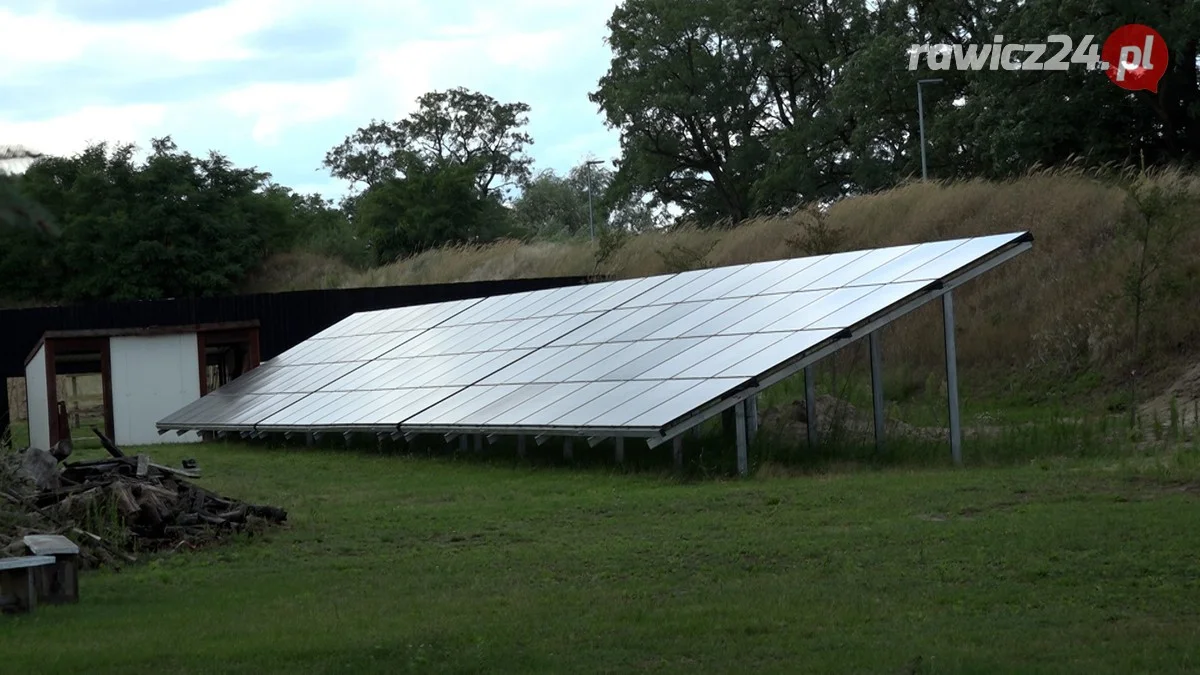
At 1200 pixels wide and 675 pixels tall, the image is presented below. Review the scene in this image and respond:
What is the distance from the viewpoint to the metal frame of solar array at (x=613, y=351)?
1783 cm

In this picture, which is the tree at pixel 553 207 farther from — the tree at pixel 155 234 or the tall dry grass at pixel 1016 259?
the tall dry grass at pixel 1016 259

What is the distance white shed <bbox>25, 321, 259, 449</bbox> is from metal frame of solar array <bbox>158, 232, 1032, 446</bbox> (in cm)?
339

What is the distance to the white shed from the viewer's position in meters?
34.3

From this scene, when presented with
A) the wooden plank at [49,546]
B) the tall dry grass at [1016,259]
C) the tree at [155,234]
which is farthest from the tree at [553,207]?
the wooden plank at [49,546]

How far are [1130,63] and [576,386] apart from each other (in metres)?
24.1

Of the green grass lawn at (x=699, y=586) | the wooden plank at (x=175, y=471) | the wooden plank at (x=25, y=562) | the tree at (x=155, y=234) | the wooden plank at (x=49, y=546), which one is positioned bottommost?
the green grass lawn at (x=699, y=586)

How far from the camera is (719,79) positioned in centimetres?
6081

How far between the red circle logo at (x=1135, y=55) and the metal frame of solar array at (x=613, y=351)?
18.1m

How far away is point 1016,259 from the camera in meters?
31.7

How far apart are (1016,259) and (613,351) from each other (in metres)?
13.6

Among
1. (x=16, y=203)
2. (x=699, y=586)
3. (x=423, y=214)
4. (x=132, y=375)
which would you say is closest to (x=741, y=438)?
(x=699, y=586)

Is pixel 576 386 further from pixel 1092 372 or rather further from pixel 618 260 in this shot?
pixel 618 260

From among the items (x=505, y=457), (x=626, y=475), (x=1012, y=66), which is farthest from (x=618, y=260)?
(x=626, y=475)

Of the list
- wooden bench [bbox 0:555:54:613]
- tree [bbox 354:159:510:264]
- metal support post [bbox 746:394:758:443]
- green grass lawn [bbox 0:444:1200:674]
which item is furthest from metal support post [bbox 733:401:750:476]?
tree [bbox 354:159:510:264]
